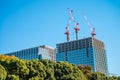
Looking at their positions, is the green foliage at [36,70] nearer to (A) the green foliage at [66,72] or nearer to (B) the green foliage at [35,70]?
(B) the green foliage at [35,70]

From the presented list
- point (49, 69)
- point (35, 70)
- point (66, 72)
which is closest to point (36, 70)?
point (35, 70)

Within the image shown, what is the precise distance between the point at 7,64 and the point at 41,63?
552 centimetres

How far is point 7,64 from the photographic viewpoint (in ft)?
140

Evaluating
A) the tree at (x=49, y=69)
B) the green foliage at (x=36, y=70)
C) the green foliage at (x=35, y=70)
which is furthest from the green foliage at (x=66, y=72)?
the green foliage at (x=36, y=70)

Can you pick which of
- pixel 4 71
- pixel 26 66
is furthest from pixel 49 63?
pixel 4 71

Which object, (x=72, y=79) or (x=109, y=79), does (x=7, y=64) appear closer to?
(x=72, y=79)

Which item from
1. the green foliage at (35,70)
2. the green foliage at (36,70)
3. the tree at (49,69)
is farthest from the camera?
the tree at (49,69)

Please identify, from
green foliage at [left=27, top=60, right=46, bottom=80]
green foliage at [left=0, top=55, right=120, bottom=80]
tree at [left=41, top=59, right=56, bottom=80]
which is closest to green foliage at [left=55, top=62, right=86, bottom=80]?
green foliage at [left=0, top=55, right=120, bottom=80]

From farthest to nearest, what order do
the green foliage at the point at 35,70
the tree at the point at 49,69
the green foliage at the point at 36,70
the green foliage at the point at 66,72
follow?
the green foliage at the point at 66,72
the tree at the point at 49,69
the green foliage at the point at 36,70
the green foliage at the point at 35,70

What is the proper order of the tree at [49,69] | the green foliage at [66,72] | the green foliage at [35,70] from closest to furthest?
the green foliage at [35,70], the tree at [49,69], the green foliage at [66,72]

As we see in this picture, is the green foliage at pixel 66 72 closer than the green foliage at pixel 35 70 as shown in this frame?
No

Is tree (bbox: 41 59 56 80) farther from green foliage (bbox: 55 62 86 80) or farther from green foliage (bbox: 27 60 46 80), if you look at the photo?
green foliage (bbox: 55 62 86 80)

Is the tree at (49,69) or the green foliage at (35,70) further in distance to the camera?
the tree at (49,69)

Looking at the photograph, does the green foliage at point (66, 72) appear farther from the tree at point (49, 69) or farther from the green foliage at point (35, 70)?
the tree at point (49, 69)
